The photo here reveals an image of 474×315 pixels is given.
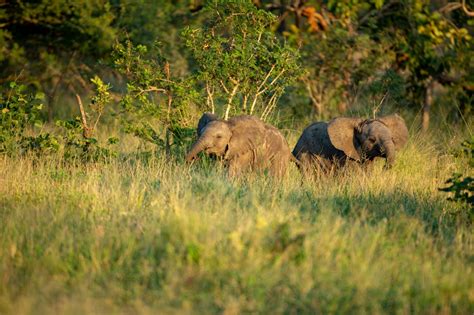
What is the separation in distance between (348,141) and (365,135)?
0.83 ft

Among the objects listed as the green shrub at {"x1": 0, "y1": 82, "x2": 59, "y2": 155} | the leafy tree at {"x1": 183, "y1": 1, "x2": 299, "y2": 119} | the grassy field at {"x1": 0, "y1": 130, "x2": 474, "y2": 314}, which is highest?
the leafy tree at {"x1": 183, "y1": 1, "x2": 299, "y2": 119}

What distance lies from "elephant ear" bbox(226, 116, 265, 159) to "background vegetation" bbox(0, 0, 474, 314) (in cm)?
34

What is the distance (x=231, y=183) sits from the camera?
911 cm

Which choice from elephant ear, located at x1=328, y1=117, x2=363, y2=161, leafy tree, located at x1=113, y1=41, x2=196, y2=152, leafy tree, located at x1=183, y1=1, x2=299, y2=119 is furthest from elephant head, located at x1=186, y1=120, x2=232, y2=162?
elephant ear, located at x1=328, y1=117, x2=363, y2=161

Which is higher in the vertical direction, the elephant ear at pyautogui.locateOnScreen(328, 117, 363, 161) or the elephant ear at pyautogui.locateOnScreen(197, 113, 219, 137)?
the elephant ear at pyautogui.locateOnScreen(197, 113, 219, 137)

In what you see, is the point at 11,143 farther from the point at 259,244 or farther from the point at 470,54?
the point at 470,54

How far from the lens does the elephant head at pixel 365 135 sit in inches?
424

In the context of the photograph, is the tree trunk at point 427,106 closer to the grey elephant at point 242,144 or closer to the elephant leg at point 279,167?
the elephant leg at point 279,167

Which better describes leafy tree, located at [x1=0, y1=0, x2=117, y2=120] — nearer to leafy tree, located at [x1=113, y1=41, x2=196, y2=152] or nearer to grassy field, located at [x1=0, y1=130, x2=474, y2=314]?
leafy tree, located at [x1=113, y1=41, x2=196, y2=152]

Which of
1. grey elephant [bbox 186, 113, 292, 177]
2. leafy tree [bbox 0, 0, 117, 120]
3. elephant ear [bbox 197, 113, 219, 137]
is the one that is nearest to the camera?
grey elephant [bbox 186, 113, 292, 177]

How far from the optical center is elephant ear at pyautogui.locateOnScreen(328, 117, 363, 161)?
1098cm

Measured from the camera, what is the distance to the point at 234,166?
9.92 meters

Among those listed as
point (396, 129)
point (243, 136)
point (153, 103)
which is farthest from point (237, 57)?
point (396, 129)

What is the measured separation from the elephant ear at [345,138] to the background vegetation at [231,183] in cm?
35
